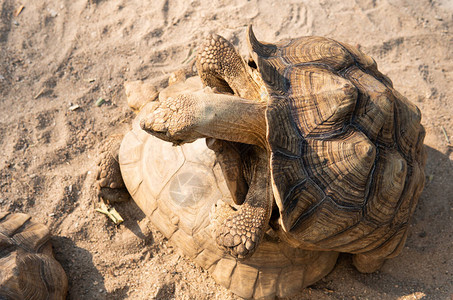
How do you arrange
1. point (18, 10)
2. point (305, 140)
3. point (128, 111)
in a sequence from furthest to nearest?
point (18, 10), point (128, 111), point (305, 140)

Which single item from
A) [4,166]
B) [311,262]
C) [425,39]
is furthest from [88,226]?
[425,39]

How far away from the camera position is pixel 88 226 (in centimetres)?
331

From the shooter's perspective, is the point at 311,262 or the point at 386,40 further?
the point at 386,40

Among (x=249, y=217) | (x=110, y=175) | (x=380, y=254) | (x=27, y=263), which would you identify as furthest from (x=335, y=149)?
(x=27, y=263)

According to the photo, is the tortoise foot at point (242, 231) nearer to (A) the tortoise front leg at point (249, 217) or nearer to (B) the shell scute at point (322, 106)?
(A) the tortoise front leg at point (249, 217)

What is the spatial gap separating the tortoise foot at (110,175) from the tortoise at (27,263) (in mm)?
558

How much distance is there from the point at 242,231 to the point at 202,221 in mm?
580

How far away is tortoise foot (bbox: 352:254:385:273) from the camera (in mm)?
2975

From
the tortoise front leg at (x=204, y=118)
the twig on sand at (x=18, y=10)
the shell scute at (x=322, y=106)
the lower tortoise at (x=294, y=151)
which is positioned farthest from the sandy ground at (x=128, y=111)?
the shell scute at (x=322, y=106)

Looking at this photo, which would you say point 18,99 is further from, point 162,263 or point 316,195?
point 316,195

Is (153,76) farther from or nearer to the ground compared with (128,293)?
farther from the ground

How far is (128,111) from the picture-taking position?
3.97 m

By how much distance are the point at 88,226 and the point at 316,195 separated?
2079 mm

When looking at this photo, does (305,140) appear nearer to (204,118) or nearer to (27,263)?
(204,118)
